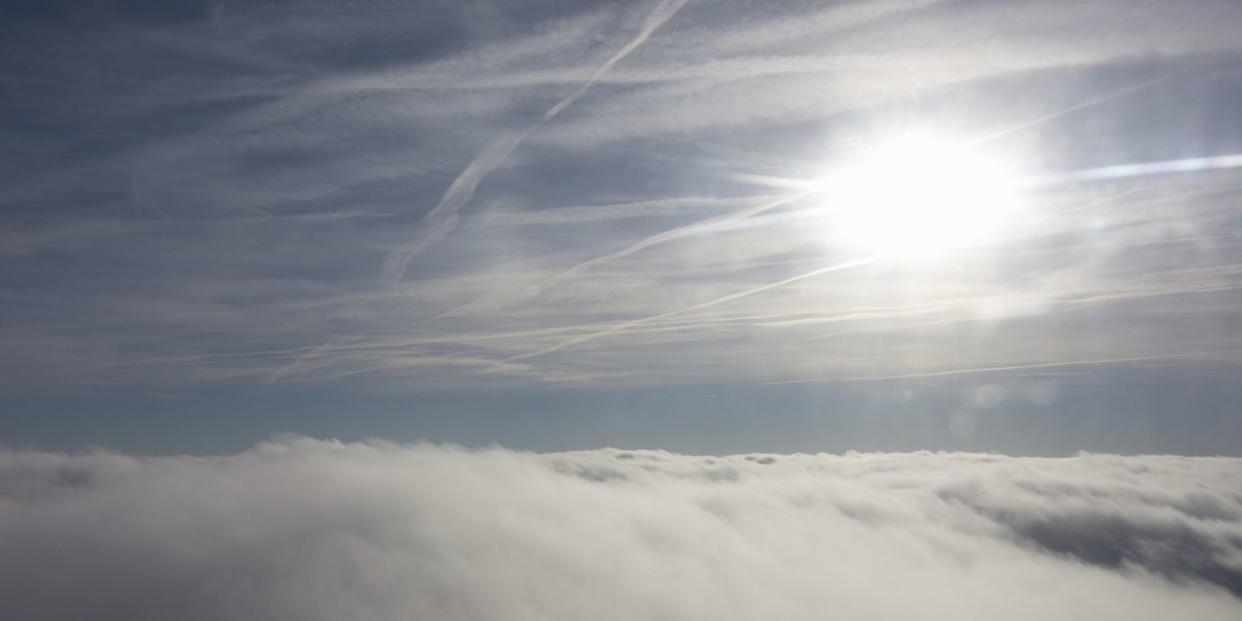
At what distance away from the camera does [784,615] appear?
172 meters

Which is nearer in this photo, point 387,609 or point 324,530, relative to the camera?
point 387,609

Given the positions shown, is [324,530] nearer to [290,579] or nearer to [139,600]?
[290,579]

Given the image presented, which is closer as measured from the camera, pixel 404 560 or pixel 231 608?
pixel 231 608

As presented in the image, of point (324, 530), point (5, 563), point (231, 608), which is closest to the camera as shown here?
point (231, 608)

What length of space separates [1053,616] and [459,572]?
169 metres

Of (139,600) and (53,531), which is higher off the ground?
(53,531)

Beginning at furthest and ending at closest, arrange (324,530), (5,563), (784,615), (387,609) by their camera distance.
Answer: (324,530), (784,615), (387,609), (5,563)

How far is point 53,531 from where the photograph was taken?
179125mm

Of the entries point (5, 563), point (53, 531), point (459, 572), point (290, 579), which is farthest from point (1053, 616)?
point (53, 531)

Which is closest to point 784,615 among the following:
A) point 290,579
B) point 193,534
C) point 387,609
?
point 387,609

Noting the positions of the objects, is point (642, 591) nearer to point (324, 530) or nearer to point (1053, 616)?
point (324, 530)

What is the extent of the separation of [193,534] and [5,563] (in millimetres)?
36522

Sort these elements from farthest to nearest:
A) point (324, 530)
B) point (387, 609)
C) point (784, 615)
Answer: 1. point (324, 530)
2. point (784, 615)
3. point (387, 609)

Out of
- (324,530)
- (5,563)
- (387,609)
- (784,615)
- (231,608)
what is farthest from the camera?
(324,530)
